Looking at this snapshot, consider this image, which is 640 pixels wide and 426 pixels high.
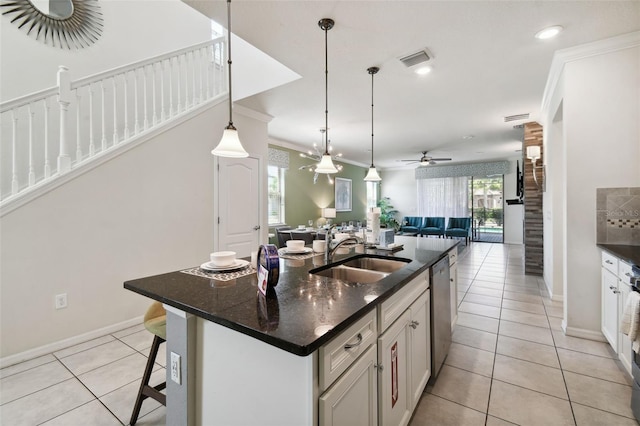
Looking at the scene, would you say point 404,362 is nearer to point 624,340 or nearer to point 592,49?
point 624,340

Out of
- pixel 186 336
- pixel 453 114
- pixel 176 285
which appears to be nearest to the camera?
pixel 186 336

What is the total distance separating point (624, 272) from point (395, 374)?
187 centimetres

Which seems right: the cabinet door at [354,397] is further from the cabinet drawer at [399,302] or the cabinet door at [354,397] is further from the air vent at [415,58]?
the air vent at [415,58]

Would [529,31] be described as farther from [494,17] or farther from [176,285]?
[176,285]

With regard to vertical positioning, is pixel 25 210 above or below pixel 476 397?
above

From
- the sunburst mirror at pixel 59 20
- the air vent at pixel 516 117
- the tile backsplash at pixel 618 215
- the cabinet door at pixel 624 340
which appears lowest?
the cabinet door at pixel 624 340

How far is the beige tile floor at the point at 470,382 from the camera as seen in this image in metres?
A: 1.71

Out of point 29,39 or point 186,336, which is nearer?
point 186,336

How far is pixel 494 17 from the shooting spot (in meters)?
2.16

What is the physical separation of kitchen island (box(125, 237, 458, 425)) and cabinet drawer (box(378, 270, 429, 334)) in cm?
3

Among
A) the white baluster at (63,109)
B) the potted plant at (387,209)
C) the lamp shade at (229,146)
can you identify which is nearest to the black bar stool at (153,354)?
the lamp shade at (229,146)

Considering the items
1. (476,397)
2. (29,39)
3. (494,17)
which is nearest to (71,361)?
(476,397)

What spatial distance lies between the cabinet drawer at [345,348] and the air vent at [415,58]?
251 cm

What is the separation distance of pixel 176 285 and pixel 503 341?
Answer: 2.87 metres
